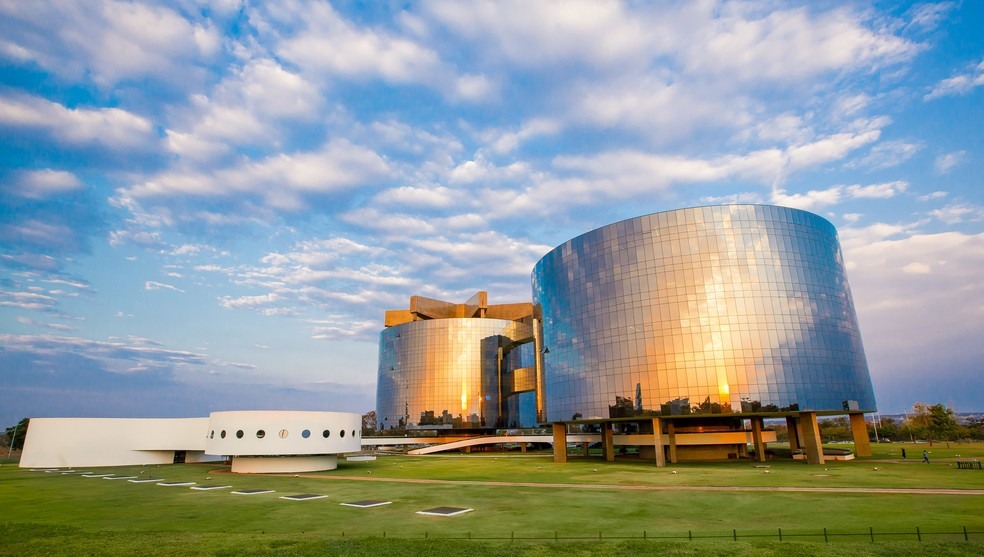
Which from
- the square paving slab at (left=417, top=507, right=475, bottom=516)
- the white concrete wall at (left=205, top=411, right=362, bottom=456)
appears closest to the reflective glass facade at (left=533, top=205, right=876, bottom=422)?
the white concrete wall at (left=205, top=411, right=362, bottom=456)

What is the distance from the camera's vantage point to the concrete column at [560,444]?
230 ft

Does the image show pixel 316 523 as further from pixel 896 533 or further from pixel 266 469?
pixel 266 469

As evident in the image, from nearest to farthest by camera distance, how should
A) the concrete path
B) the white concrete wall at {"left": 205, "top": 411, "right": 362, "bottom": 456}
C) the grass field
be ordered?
the grass field
the concrete path
the white concrete wall at {"left": 205, "top": 411, "right": 362, "bottom": 456}

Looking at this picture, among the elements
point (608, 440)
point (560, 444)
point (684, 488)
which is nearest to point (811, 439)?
point (608, 440)

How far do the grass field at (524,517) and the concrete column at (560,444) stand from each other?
2627cm

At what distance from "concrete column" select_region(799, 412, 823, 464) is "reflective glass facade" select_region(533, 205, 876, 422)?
213 cm

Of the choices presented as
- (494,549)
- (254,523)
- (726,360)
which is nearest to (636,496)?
(494,549)

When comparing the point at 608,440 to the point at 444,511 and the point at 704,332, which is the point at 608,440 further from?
the point at 444,511

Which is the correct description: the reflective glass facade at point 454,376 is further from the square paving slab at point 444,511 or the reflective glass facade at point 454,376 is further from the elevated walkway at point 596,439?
the square paving slab at point 444,511

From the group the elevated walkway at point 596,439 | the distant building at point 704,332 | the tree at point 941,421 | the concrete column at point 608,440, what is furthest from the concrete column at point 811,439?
the tree at point 941,421

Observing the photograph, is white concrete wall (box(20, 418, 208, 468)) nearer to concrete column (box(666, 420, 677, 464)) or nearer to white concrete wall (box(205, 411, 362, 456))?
white concrete wall (box(205, 411, 362, 456))

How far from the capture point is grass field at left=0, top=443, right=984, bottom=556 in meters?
19.2

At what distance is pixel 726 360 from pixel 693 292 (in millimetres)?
8697

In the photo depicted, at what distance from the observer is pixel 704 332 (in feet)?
188
